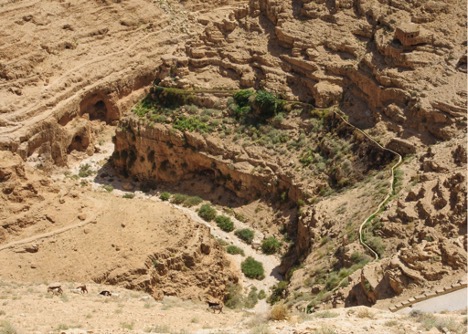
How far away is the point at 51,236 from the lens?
94.7 ft

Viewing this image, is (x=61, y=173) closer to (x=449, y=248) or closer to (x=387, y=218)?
(x=387, y=218)

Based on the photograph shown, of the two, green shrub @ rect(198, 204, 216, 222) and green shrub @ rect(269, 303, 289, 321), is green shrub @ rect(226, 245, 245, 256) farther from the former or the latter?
green shrub @ rect(269, 303, 289, 321)

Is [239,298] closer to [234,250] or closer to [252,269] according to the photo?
[252,269]

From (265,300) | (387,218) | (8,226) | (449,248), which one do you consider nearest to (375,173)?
(387,218)

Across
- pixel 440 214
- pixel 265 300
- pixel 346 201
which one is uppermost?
pixel 440 214

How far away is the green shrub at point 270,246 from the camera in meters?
34.9

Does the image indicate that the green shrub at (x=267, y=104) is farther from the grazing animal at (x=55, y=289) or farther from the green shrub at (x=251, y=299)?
the grazing animal at (x=55, y=289)

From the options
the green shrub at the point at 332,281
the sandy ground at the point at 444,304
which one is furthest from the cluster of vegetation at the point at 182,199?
the sandy ground at the point at 444,304

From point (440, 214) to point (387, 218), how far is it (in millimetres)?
2456

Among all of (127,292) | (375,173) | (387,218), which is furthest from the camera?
(375,173)

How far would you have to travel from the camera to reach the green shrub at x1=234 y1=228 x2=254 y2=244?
35.7 metres

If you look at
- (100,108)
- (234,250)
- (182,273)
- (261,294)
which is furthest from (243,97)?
(182,273)

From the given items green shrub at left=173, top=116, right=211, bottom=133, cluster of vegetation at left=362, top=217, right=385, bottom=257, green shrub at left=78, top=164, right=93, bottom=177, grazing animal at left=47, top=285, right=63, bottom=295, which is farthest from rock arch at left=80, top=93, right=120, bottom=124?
cluster of vegetation at left=362, top=217, right=385, bottom=257

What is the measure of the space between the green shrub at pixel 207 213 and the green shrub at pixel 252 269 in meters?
4.25
